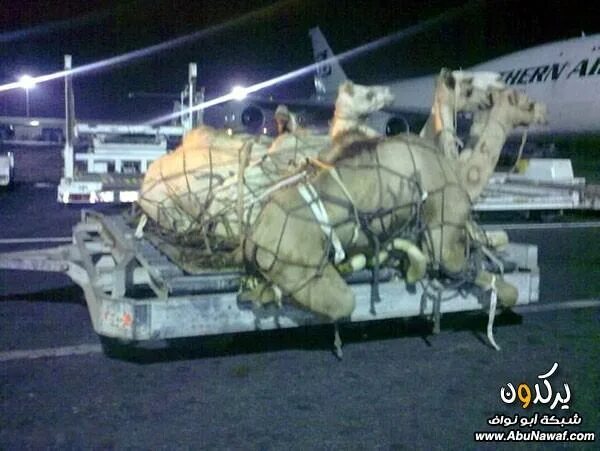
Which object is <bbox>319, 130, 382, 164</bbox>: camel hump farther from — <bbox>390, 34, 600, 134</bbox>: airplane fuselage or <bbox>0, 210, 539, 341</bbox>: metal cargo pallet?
<bbox>390, 34, 600, 134</bbox>: airplane fuselage

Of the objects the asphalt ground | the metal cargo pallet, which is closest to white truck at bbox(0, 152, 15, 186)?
the asphalt ground

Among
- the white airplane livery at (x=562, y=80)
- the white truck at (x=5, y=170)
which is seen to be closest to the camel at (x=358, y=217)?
the white airplane livery at (x=562, y=80)

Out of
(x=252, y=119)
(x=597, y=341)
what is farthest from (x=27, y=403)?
(x=252, y=119)

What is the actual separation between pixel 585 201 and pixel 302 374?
9.82 metres

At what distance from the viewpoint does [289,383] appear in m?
6.07

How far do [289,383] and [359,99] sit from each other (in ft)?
7.81

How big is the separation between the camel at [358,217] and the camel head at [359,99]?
696 mm

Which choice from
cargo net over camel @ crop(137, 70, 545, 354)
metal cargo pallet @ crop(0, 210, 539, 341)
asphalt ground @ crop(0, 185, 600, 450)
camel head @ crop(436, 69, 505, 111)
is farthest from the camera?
camel head @ crop(436, 69, 505, 111)

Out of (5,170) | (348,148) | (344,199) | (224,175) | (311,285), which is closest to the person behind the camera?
(311,285)

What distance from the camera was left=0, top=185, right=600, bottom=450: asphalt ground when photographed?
16.8 ft

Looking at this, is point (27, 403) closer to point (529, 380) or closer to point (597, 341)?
point (529, 380)

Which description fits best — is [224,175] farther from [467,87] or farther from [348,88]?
[467,87]

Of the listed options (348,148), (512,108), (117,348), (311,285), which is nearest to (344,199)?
(348,148)

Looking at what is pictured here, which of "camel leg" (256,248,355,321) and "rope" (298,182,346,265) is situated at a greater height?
"rope" (298,182,346,265)
